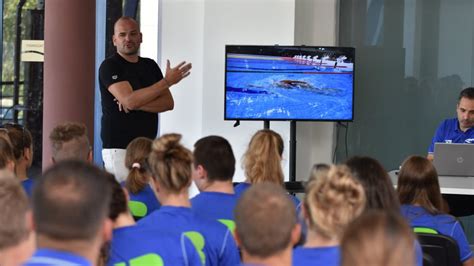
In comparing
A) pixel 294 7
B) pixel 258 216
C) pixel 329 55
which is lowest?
pixel 258 216

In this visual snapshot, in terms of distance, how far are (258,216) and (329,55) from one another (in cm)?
546

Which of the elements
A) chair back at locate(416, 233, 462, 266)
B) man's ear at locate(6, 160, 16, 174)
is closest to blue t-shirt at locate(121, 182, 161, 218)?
man's ear at locate(6, 160, 16, 174)

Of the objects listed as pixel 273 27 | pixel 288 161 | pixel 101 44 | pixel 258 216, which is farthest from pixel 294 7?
pixel 258 216

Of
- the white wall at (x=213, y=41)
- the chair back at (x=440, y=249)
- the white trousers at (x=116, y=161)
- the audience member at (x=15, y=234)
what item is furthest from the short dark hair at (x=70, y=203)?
the white wall at (x=213, y=41)

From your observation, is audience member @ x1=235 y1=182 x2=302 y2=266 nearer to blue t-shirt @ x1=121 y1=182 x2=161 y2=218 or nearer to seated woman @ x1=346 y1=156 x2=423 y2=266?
seated woman @ x1=346 y1=156 x2=423 y2=266

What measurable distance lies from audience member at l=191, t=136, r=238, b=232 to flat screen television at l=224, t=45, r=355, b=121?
3.63m

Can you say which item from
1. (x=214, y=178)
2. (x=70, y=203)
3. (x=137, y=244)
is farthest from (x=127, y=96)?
(x=70, y=203)

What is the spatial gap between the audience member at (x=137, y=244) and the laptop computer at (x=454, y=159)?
3.47 metres

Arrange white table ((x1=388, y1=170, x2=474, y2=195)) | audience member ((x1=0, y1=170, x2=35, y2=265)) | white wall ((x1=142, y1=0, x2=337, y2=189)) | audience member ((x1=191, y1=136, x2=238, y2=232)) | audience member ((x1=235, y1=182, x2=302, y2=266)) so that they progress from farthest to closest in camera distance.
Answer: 1. white wall ((x1=142, y1=0, x2=337, y2=189))
2. white table ((x1=388, y1=170, x2=474, y2=195))
3. audience member ((x1=191, y1=136, x2=238, y2=232))
4. audience member ((x1=235, y1=182, x2=302, y2=266))
5. audience member ((x1=0, y1=170, x2=35, y2=265))

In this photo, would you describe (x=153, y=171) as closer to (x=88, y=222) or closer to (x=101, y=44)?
(x=88, y=222)

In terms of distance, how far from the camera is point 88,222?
1803 mm

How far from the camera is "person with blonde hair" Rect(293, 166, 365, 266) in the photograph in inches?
99.3

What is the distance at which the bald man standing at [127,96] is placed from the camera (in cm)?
568

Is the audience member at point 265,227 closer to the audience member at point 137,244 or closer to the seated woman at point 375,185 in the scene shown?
the audience member at point 137,244
